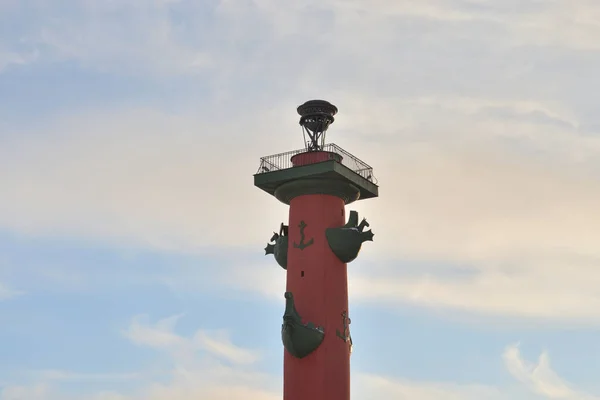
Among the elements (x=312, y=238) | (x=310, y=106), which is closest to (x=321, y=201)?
(x=312, y=238)

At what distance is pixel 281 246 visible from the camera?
3438 centimetres

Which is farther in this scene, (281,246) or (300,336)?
(281,246)

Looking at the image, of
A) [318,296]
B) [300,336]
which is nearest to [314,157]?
[318,296]

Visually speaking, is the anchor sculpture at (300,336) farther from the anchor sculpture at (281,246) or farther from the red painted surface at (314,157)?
the red painted surface at (314,157)

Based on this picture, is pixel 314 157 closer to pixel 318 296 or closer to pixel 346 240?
pixel 346 240

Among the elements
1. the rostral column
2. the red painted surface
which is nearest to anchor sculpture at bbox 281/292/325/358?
the rostral column

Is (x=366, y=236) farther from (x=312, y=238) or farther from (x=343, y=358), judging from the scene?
(x=343, y=358)

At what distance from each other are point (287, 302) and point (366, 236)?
4122 millimetres

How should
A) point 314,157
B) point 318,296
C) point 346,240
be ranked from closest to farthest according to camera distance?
point 318,296
point 346,240
point 314,157

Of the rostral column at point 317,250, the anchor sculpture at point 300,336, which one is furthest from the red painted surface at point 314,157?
Answer: the anchor sculpture at point 300,336

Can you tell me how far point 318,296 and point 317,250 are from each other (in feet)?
6.11

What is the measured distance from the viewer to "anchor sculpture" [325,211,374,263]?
107 feet

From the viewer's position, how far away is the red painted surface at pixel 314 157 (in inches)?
1329

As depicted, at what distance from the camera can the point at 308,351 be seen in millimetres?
31156
